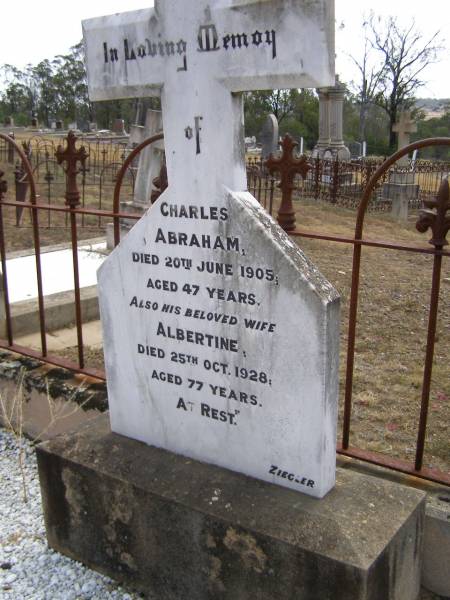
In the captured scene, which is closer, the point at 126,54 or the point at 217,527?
the point at 217,527

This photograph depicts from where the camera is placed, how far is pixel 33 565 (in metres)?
2.41

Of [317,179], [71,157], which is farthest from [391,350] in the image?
[317,179]

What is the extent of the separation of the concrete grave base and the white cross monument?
11cm

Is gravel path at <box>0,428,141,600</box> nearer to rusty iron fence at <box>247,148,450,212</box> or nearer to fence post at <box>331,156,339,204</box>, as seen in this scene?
rusty iron fence at <box>247,148,450,212</box>

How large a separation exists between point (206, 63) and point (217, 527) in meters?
1.46

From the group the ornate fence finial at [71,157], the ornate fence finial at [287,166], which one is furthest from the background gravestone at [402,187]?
the ornate fence finial at [287,166]

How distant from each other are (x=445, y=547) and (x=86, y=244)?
6579 mm

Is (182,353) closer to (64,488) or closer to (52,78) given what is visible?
(64,488)

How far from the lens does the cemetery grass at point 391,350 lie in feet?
10.6

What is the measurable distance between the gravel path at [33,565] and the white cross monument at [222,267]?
59 centimetres

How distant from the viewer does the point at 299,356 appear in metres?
1.94

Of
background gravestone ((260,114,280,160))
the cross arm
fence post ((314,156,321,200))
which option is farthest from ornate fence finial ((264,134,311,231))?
background gravestone ((260,114,280,160))

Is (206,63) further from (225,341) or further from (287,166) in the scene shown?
(225,341)

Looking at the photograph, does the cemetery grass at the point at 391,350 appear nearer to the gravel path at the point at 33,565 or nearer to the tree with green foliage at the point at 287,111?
the gravel path at the point at 33,565
